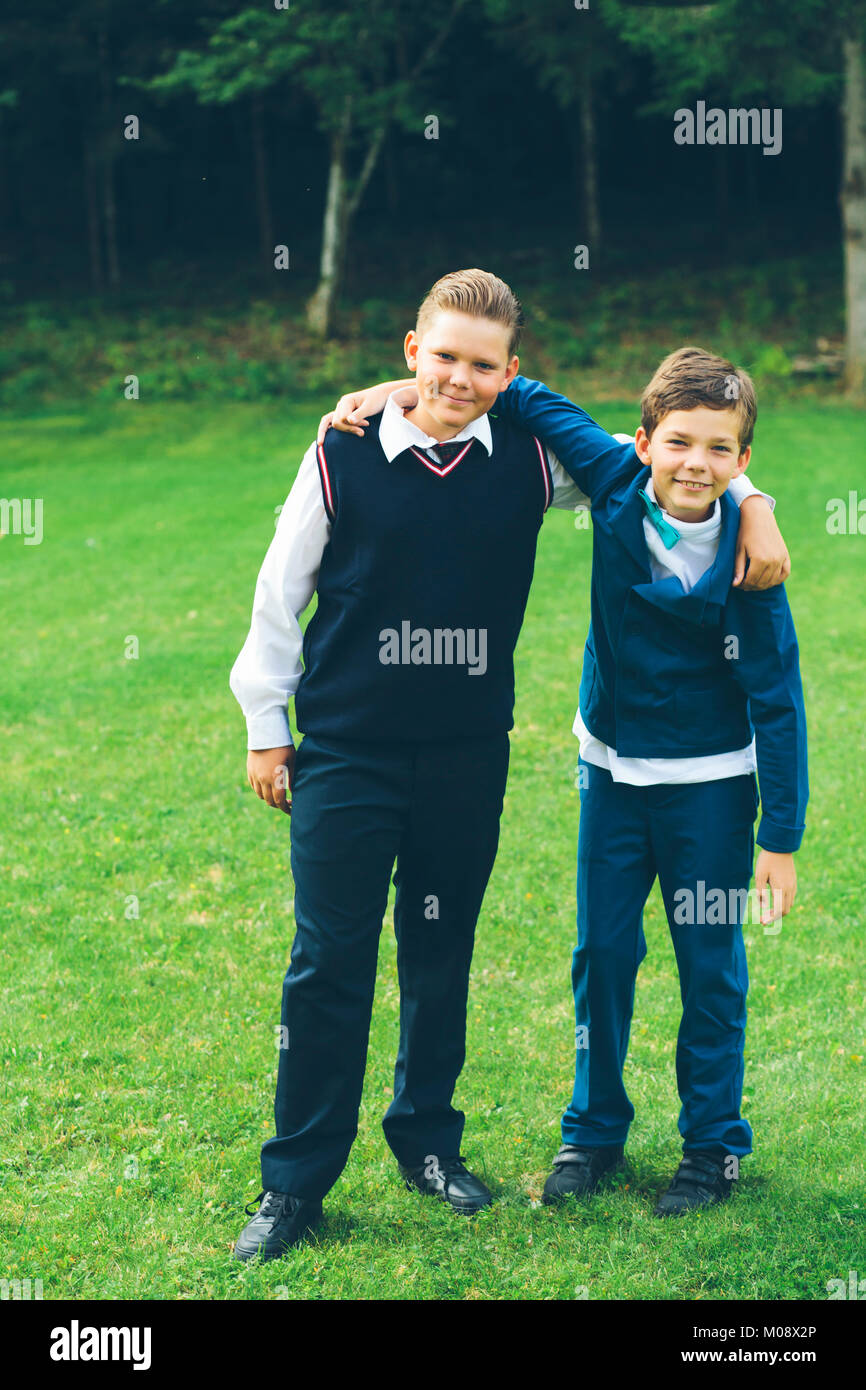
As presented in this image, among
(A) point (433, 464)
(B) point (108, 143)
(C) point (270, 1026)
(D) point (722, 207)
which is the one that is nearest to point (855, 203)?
(D) point (722, 207)

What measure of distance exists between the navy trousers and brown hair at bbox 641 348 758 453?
2.99 feet

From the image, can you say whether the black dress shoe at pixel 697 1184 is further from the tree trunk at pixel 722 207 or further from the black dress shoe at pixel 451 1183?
the tree trunk at pixel 722 207

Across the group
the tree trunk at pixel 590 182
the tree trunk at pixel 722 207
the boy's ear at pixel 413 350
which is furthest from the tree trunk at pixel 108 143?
the boy's ear at pixel 413 350

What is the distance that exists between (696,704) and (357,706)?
0.83m

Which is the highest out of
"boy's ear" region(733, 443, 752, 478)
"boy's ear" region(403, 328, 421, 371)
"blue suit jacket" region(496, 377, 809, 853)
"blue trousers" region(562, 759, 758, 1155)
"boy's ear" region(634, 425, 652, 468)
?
"boy's ear" region(403, 328, 421, 371)

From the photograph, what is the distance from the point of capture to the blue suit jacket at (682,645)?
3.20 meters

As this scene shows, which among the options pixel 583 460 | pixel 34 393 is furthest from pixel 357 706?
pixel 34 393

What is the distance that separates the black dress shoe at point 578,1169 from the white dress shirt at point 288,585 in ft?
4.55

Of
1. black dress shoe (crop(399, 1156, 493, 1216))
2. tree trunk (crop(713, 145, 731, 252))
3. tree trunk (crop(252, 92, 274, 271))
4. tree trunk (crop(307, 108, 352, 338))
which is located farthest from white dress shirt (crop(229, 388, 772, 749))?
tree trunk (crop(252, 92, 274, 271))

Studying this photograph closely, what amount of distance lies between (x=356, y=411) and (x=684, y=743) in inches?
44.3

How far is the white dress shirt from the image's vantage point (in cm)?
309

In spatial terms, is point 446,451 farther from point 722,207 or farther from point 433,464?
point 722,207

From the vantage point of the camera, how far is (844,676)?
844cm

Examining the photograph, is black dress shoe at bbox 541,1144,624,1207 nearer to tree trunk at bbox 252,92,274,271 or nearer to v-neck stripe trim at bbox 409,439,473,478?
v-neck stripe trim at bbox 409,439,473,478
